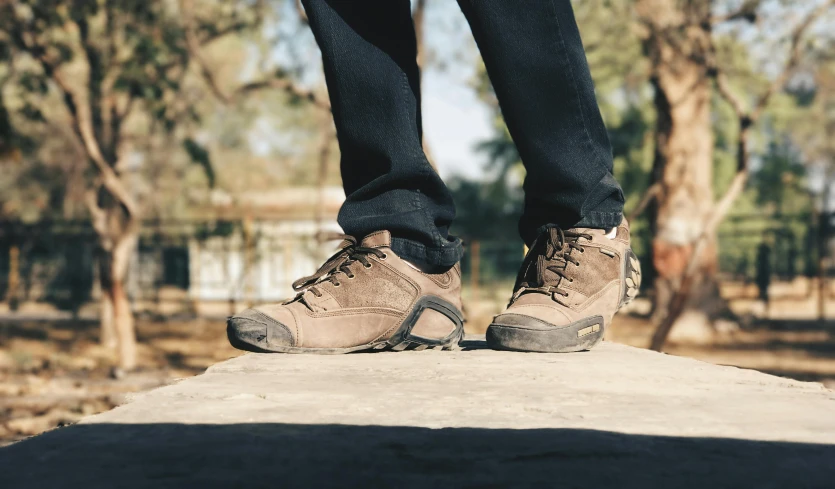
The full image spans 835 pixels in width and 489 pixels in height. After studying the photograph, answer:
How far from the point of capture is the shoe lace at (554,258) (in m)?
2.14

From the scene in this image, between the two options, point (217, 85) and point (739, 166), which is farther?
point (217, 85)

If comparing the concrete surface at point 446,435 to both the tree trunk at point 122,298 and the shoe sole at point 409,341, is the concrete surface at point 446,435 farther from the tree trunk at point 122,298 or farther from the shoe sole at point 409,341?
the tree trunk at point 122,298

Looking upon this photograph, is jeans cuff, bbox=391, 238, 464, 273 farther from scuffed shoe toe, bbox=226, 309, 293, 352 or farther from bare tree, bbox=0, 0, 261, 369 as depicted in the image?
bare tree, bbox=0, 0, 261, 369

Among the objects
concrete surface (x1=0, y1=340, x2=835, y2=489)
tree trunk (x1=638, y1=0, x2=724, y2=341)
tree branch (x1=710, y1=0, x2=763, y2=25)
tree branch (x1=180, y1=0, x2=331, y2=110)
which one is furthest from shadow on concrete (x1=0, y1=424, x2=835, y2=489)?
tree trunk (x1=638, y1=0, x2=724, y2=341)

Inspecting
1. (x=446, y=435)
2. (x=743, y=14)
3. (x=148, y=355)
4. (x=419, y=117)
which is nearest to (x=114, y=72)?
(x=148, y=355)

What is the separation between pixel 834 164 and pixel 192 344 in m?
39.6

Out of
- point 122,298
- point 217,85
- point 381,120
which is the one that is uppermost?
point 217,85

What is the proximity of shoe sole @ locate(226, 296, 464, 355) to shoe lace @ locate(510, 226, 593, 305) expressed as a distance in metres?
0.18

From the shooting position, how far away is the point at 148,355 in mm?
11031

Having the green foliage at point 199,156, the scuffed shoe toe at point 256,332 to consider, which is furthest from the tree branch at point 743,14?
the scuffed shoe toe at point 256,332

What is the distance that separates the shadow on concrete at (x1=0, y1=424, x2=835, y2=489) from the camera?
0.90 metres

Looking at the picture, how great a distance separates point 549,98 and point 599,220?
36 centimetres

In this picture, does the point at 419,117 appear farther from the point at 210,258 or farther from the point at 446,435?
the point at 210,258

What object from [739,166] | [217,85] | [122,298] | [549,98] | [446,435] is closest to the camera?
[446,435]
